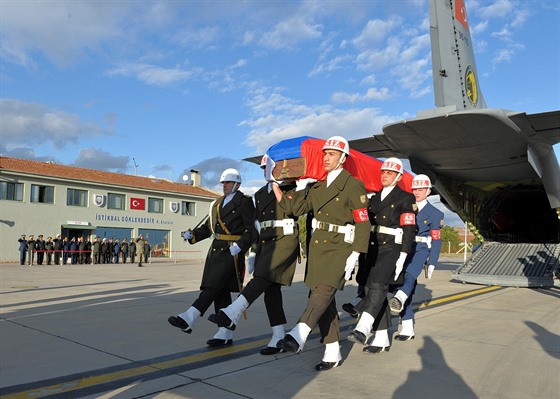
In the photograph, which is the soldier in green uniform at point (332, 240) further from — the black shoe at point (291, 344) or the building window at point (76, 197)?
the building window at point (76, 197)

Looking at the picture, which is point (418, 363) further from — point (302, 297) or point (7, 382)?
point (302, 297)

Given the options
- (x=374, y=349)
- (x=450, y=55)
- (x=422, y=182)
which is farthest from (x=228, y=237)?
(x=450, y=55)

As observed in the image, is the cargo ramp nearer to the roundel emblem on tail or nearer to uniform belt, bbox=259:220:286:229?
the roundel emblem on tail

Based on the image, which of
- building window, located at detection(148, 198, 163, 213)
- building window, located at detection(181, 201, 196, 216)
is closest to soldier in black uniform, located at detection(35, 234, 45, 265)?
building window, located at detection(148, 198, 163, 213)

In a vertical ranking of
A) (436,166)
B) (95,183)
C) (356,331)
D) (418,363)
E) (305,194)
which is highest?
(95,183)

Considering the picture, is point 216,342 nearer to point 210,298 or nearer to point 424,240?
point 210,298

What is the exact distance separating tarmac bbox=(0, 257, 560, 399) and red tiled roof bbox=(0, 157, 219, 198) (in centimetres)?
2689

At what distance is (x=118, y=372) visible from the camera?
3.54m

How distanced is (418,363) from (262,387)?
1578 millimetres

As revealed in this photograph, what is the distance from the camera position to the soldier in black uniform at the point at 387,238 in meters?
4.36

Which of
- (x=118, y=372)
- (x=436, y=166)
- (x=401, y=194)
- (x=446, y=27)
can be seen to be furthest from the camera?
(x=436, y=166)

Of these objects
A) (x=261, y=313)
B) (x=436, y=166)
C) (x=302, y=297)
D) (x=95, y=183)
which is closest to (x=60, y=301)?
(x=261, y=313)

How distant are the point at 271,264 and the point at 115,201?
106ft

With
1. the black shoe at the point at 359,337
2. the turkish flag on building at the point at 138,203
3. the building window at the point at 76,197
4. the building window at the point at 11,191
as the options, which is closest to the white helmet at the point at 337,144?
the black shoe at the point at 359,337
